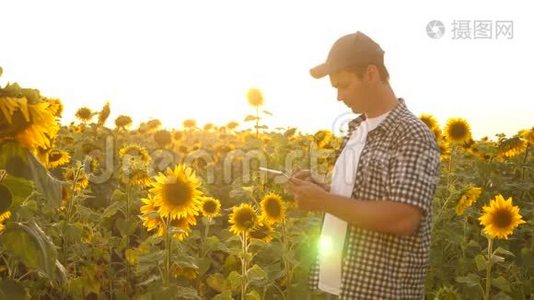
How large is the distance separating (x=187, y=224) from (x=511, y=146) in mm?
5220

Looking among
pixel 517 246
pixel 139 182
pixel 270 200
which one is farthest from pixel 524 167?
pixel 139 182

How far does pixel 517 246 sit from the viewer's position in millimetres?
7840

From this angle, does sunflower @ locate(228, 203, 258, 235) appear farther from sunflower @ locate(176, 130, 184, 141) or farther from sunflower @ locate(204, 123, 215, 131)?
sunflower @ locate(204, 123, 215, 131)

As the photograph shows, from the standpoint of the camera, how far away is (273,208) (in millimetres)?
5488

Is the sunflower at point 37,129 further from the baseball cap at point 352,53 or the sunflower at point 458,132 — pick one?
the sunflower at point 458,132

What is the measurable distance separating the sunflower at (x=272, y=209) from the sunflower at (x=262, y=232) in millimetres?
66

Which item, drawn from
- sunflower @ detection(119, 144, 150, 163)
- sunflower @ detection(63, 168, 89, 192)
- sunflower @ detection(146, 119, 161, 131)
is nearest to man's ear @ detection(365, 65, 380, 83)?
sunflower @ detection(63, 168, 89, 192)

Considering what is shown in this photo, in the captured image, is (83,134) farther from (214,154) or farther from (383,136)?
(383,136)

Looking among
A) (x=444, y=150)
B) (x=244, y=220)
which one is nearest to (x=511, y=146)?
(x=444, y=150)

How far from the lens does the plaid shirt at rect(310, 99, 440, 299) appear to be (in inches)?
125

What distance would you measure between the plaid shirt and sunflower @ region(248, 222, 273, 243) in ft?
6.96

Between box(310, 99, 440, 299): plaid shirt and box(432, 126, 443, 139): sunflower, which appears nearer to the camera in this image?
box(310, 99, 440, 299): plaid shirt

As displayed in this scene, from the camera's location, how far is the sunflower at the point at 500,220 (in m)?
5.83

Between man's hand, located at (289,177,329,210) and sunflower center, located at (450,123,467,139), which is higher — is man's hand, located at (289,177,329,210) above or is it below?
above
